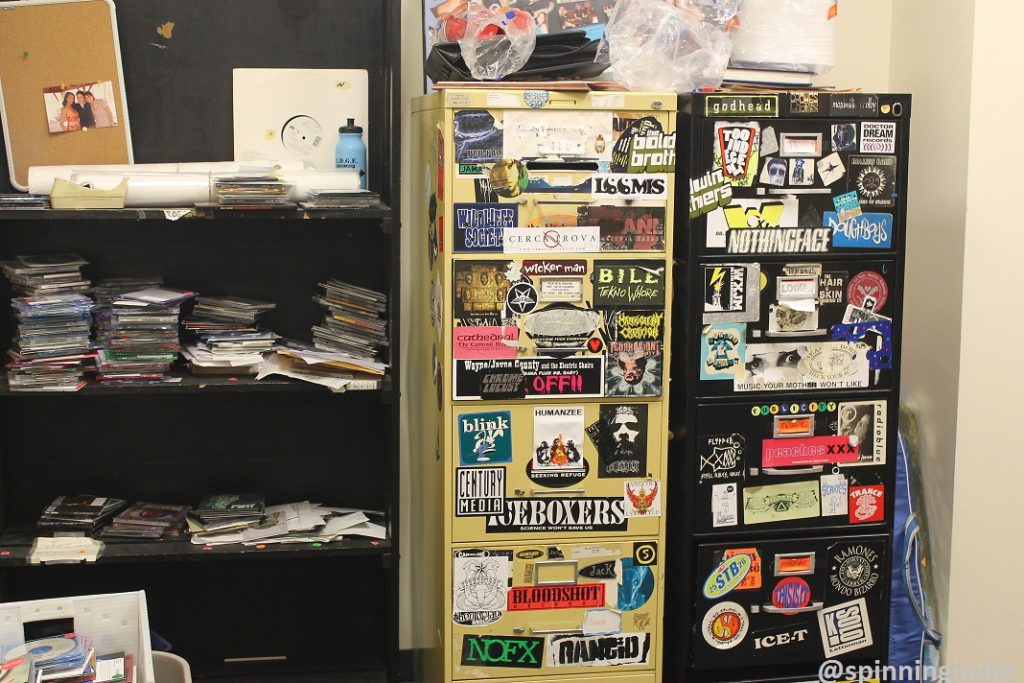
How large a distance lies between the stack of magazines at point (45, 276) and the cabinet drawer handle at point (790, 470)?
171cm

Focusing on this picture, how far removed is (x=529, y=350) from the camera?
244cm

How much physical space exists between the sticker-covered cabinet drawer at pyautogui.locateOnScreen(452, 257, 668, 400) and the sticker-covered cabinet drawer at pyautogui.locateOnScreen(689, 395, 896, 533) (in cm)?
23

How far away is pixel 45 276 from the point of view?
2.67 metres

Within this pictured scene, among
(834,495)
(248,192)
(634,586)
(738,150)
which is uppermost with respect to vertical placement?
(738,150)

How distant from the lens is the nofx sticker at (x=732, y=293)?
2.48 metres

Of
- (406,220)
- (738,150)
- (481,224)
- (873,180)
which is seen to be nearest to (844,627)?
(873,180)


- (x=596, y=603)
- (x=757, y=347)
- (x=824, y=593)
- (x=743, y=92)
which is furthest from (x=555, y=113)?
(x=824, y=593)

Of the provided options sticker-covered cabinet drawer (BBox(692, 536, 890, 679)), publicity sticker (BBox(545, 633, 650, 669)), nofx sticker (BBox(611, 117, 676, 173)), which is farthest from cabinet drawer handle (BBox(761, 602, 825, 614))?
nofx sticker (BBox(611, 117, 676, 173))

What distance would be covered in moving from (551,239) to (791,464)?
78cm

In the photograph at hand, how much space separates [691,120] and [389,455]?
3.59ft

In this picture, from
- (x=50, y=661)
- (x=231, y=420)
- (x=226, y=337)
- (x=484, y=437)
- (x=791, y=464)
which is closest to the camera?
(x=50, y=661)

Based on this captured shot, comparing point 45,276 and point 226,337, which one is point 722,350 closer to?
point 226,337

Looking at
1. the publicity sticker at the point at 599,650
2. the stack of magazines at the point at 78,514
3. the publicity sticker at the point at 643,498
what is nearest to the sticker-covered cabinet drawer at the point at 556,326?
the publicity sticker at the point at 643,498

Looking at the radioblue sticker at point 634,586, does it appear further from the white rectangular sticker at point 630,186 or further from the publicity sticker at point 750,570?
A: the white rectangular sticker at point 630,186
